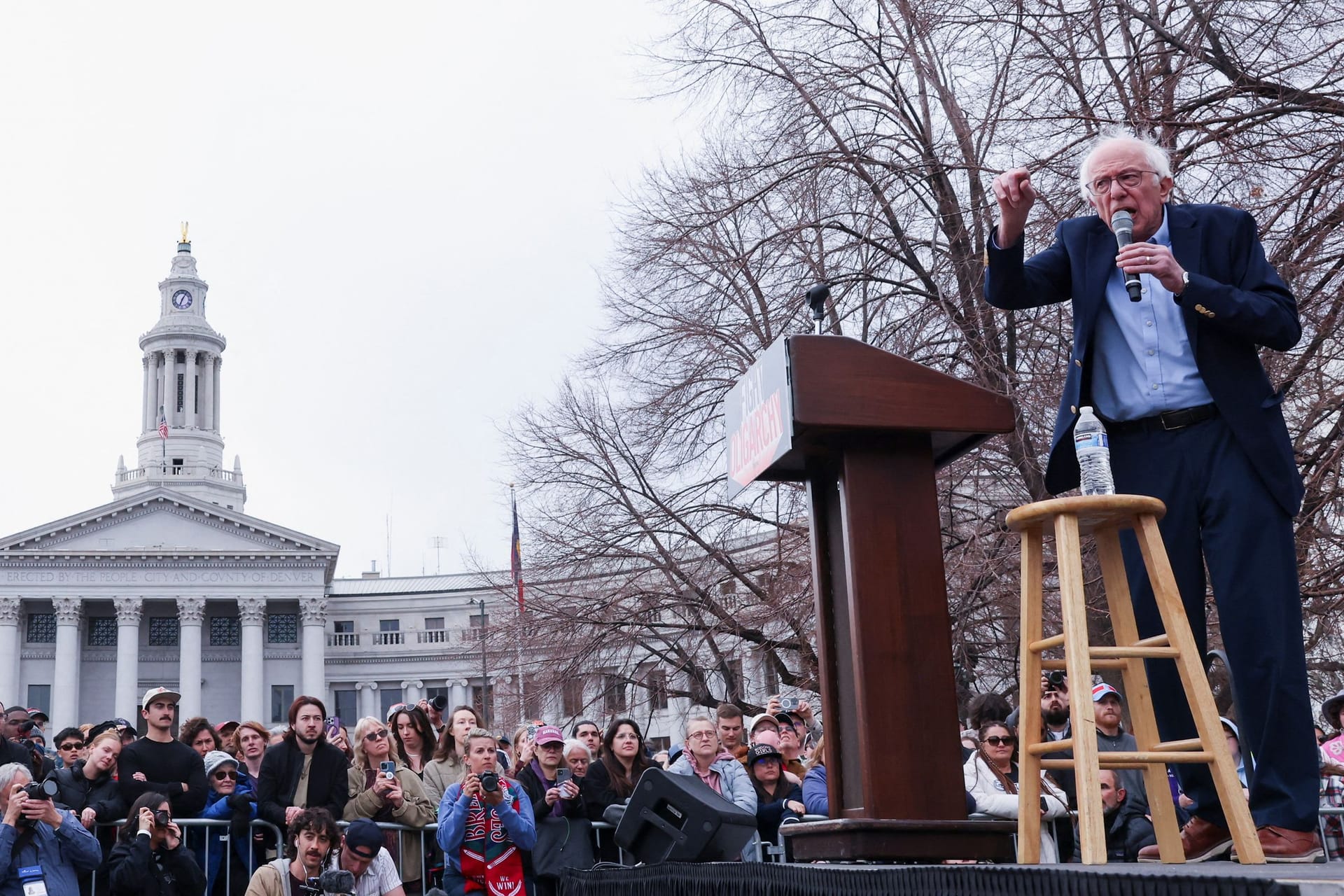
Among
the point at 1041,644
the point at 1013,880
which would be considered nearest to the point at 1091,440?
the point at 1041,644

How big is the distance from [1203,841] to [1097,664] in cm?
69

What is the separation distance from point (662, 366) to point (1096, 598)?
31.8 feet

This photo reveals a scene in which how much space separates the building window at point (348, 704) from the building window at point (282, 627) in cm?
470

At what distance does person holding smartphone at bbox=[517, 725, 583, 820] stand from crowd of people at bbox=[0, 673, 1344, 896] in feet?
0.04

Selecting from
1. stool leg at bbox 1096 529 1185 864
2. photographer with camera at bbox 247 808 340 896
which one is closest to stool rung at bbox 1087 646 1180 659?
stool leg at bbox 1096 529 1185 864

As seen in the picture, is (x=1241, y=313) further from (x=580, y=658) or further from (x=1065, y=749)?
(x=580, y=658)

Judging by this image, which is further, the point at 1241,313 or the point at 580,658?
the point at 580,658

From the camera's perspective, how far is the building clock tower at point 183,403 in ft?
292

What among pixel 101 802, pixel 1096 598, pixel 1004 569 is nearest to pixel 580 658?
pixel 1004 569

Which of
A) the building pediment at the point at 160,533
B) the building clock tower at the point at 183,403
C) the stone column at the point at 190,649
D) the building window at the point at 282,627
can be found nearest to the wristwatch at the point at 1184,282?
the stone column at the point at 190,649

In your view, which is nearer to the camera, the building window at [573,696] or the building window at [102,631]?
the building window at [573,696]

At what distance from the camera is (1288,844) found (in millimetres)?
3572

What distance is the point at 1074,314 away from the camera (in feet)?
14.3

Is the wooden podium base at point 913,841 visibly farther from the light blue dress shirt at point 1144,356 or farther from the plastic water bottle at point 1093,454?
the light blue dress shirt at point 1144,356
